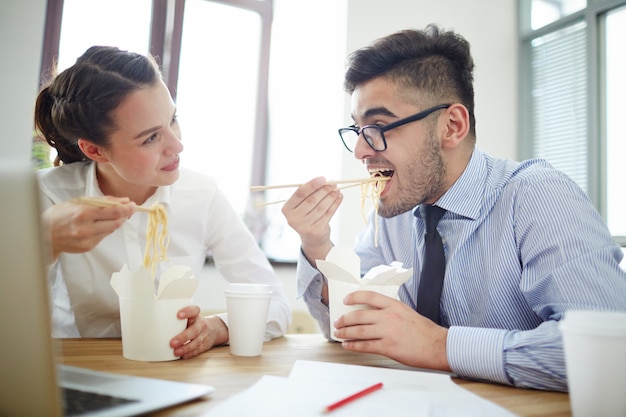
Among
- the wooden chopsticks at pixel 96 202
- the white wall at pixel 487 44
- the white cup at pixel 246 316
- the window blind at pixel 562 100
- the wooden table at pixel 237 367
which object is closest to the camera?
the wooden table at pixel 237 367

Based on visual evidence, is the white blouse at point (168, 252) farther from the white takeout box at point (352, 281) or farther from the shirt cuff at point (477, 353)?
the shirt cuff at point (477, 353)

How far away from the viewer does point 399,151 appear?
59.9 inches

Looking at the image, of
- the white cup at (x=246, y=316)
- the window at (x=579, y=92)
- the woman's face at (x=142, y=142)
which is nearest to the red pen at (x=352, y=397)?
the white cup at (x=246, y=316)

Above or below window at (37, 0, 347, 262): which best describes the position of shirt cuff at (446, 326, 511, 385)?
Answer: below

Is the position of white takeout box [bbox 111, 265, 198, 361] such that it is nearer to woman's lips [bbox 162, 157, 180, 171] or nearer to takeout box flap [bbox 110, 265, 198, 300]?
takeout box flap [bbox 110, 265, 198, 300]

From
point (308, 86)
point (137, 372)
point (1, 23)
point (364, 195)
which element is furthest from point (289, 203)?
point (308, 86)

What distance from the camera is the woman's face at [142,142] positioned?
3.67 ft

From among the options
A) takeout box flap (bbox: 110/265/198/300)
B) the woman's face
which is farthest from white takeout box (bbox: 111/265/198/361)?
the woman's face

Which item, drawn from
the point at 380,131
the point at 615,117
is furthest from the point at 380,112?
the point at 615,117

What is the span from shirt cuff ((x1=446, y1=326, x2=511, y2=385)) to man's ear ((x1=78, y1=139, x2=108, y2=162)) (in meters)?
0.85

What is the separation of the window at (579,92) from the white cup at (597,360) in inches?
123

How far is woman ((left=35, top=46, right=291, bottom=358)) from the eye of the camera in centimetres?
98

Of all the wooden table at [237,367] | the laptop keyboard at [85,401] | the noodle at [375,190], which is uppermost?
the noodle at [375,190]

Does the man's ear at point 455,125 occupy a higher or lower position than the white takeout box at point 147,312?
higher
